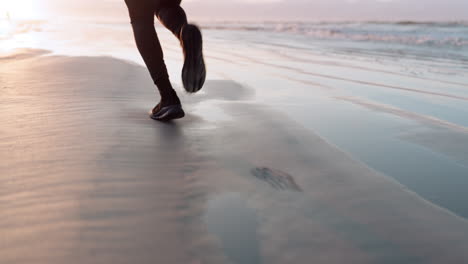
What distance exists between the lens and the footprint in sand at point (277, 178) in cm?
133

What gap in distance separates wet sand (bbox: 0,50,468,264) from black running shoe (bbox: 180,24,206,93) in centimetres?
27

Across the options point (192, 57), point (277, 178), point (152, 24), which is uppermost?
point (152, 24)

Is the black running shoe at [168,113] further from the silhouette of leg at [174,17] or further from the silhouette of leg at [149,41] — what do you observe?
the silhouette of leg at [174,17]

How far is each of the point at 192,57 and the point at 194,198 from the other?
0.91 meters

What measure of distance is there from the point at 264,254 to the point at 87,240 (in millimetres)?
467

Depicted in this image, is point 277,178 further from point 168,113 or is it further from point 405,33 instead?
point 405,33

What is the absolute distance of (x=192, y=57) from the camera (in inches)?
72.6

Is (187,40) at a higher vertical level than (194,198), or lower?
higher

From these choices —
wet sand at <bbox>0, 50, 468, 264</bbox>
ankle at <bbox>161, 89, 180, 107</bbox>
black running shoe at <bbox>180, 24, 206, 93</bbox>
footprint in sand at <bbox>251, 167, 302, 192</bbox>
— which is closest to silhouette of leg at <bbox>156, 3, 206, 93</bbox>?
black running shoe at <bbox>180, 24, 206, 93</bbox>

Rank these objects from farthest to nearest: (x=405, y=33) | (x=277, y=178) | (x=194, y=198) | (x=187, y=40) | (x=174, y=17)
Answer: (x=405, y=33), (x=174, y=17), (x=187, y=40), (x=277, y=178), (x=194, y=198)

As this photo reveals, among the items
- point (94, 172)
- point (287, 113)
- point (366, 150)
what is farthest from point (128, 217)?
point (287, 113)

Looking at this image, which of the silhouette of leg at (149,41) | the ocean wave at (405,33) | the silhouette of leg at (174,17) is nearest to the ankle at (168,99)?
the silhouette of leg at (149,41)

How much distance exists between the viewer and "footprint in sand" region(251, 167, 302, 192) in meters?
1.33

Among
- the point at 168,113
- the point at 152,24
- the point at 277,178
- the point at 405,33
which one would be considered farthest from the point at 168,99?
the point at 405,33
